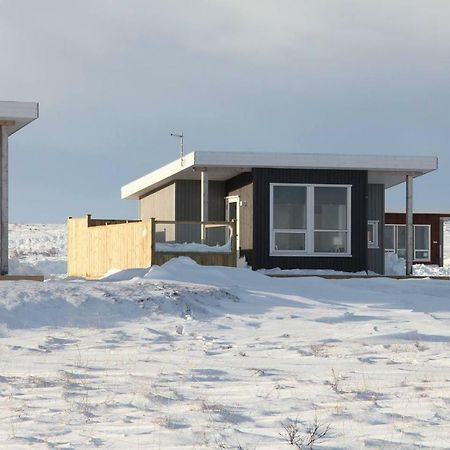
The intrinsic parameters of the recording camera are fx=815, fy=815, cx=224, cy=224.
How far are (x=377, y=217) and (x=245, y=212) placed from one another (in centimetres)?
514

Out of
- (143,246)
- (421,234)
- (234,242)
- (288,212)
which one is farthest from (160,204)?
(421,234)

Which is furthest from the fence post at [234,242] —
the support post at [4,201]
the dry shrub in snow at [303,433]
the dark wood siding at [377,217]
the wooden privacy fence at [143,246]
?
the dry shrub in snow at [303,433]

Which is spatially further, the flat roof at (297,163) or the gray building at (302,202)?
the gray building at (302,202)

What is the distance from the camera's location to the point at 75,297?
1230 cm

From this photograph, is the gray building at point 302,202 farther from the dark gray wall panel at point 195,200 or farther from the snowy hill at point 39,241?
the snowy hill at point 39,241

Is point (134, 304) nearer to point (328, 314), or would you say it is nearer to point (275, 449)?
point (328, 314)

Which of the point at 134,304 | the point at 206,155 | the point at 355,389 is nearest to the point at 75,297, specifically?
the point at 134,304

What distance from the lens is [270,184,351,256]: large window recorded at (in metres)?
19.7

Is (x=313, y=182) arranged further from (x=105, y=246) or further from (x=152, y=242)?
(x=105, y=246)

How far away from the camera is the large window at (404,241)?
109 ft

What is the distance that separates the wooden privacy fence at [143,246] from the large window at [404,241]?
14905 mm

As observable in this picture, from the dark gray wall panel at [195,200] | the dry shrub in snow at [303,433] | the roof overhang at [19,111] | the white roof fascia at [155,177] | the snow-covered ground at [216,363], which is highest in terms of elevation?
the roof overhang at [19,111]

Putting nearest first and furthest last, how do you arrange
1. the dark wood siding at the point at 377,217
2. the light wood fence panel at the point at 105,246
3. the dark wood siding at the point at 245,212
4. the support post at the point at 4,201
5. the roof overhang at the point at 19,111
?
1. the roof overhang at the point at 19,111
2. the support post at the point at 4,201
3. the light wood fence panel at the point at 105,246
4. the dark wood siding at the point at 245,212
5. the dark wood siding at the point at 377,217

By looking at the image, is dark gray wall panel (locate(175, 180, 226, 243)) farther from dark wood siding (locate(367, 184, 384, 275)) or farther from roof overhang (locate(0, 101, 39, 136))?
roof overhang (locate(0, 101, 39, 136))
